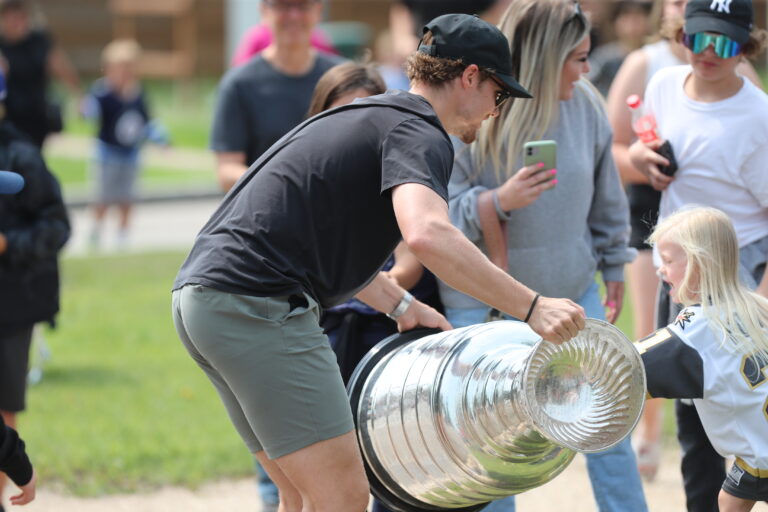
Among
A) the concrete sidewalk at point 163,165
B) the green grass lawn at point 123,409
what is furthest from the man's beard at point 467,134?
the concrete sidewalk at point 163,165

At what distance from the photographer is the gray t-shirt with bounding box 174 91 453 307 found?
10.0ft

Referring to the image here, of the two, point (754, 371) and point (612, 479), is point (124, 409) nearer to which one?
point (612, 479)

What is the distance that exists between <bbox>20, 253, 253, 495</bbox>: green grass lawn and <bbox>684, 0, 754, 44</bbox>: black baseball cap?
281 cm

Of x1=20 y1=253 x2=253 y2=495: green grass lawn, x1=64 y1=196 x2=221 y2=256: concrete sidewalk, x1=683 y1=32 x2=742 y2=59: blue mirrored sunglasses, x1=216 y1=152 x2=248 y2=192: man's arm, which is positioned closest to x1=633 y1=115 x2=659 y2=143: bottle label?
x1=683 y1=32 x2=742 y2=59: blue mirrored sunglasses

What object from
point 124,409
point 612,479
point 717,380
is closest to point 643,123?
point 717,380

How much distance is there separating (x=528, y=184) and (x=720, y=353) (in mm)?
768

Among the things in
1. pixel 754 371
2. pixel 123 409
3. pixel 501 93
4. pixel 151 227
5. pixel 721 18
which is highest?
pixel 721 18

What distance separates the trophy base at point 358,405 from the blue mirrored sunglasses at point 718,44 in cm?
129

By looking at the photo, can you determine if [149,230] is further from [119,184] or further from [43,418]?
[43,418]

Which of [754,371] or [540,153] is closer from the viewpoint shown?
[754,371]

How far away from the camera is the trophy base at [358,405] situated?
3.51 meters

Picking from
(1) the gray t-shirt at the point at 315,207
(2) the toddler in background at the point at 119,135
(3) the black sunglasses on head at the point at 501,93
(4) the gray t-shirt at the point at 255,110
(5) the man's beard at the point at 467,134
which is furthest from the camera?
(2) the toddler in background at the point at 119,135

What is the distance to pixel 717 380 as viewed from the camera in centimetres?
344

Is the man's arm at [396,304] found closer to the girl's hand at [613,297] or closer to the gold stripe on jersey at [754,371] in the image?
the girl's hand at [613,297]
